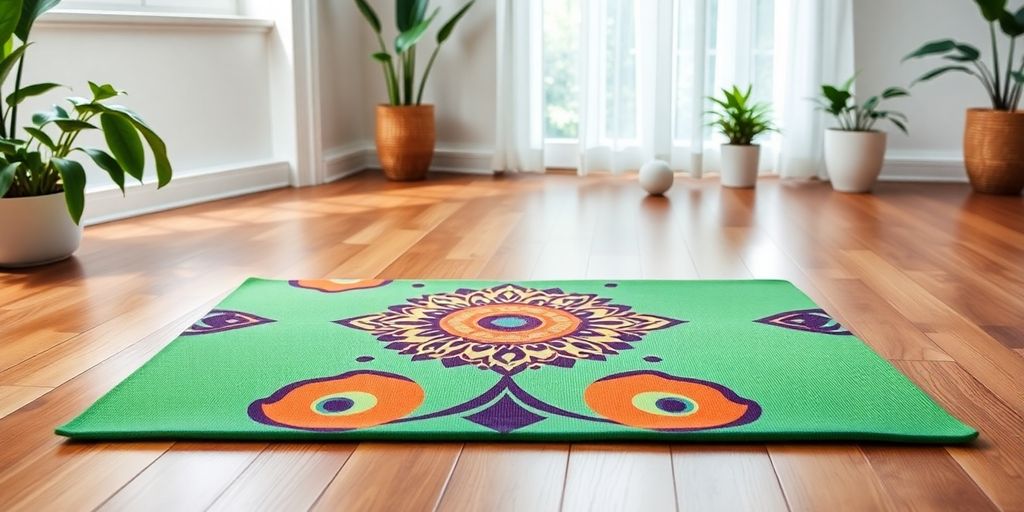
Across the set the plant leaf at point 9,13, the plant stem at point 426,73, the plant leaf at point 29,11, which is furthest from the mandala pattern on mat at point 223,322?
the plant stem at point 426,73

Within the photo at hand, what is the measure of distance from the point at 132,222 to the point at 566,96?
1.90 meters

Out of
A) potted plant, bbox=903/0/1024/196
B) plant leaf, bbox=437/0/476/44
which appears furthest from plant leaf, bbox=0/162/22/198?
potted plant, bbox=903/0/1024/196

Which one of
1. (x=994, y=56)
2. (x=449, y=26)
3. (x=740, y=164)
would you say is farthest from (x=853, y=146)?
(x=449, y=26)

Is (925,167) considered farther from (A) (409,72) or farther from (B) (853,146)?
(A) (409,72)

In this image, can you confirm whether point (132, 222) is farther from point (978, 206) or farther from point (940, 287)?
point (978, 206)

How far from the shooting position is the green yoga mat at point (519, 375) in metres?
1.33

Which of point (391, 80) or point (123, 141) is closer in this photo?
point (123, 141)

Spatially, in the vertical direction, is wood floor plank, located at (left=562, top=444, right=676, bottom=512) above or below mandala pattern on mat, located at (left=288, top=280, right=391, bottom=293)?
below

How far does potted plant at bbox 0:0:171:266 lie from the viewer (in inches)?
87.2

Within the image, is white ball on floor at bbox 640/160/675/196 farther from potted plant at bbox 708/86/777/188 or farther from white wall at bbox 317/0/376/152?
white wall at bbox 317/0/376/152

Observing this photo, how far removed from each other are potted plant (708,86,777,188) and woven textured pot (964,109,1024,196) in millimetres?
727

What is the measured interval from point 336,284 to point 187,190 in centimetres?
144

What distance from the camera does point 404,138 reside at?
3.94 m

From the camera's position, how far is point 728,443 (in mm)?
1304
